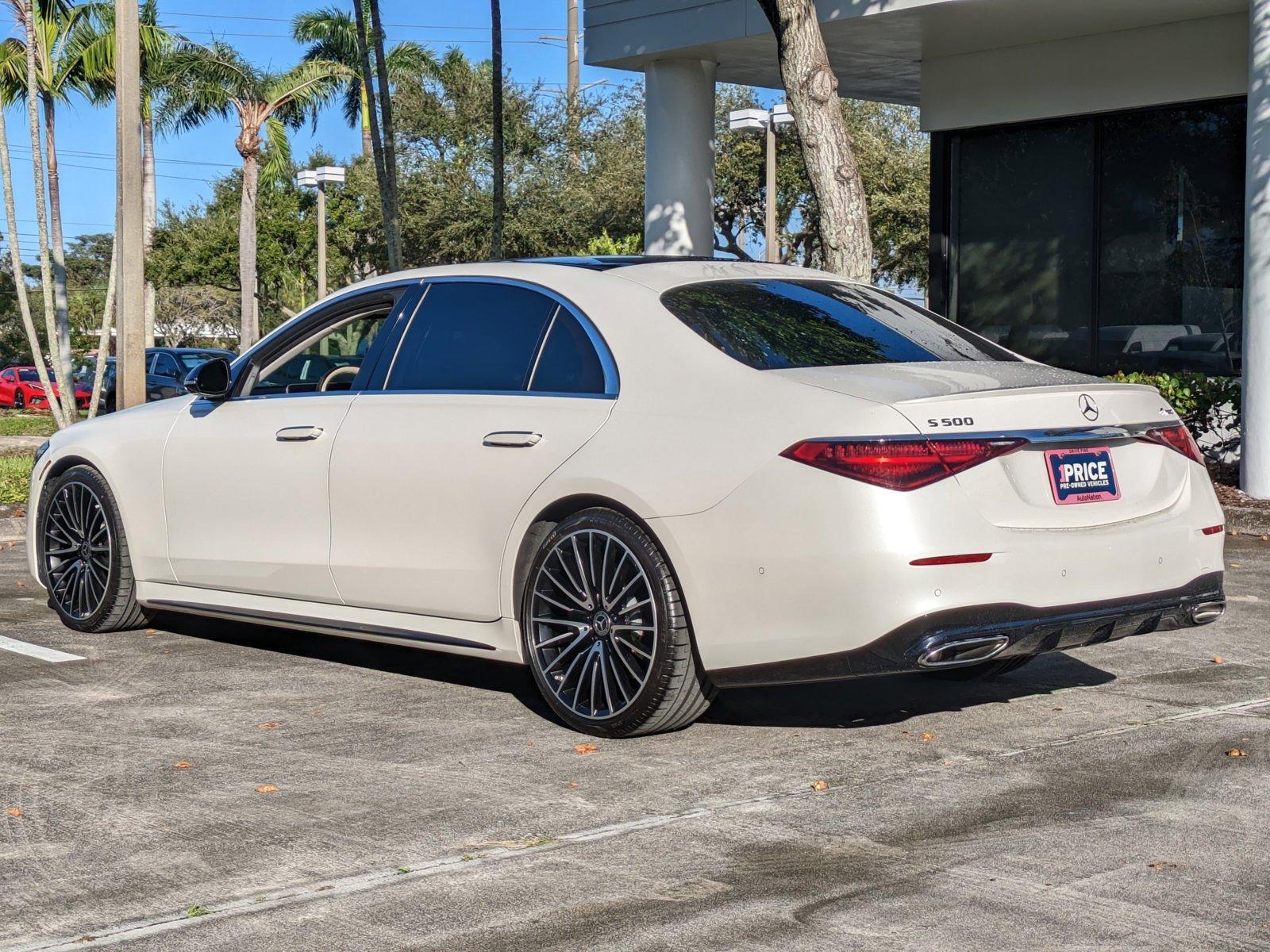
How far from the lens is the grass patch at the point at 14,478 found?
1353cm

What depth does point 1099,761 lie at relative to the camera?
516 cm

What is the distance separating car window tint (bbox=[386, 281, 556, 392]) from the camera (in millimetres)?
6023

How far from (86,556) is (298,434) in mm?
1723

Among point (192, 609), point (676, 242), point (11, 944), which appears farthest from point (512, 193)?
point (11, 944)

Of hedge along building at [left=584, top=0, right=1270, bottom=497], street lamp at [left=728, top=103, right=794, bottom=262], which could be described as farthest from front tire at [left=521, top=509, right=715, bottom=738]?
street lamp at [left=728, top=103, right=794, bottom=262]

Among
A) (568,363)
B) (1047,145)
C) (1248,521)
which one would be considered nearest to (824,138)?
(1248,521)

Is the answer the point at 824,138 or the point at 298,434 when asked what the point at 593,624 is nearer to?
the point at 298,434

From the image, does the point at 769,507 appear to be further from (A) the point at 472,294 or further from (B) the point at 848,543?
(A) the point at 472,294

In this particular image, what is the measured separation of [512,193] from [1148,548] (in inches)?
1699

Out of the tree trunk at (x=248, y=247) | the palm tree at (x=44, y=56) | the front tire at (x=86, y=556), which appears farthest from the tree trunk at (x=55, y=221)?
the front tire at (x=86, y=556)

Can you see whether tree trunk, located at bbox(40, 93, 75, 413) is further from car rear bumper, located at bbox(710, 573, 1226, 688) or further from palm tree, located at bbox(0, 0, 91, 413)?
car rear bumper, located at bbox(710, 573, 1226, 688)

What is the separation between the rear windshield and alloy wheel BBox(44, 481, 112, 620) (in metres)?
3.21


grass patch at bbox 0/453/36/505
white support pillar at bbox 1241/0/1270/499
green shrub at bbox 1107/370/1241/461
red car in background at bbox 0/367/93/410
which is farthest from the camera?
red car in background at bbox 0/367/93/410

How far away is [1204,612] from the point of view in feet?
18.2
